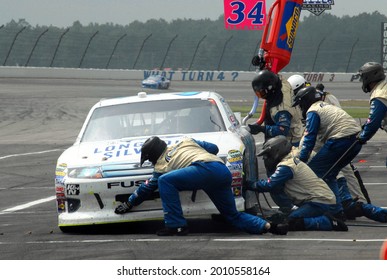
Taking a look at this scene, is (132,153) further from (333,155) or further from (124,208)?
(333,155)

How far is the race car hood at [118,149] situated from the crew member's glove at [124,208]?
0.41 meters

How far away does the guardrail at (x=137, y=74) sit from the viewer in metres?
63.4

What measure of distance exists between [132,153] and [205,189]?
106 cm

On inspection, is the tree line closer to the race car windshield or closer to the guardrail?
the guardrail

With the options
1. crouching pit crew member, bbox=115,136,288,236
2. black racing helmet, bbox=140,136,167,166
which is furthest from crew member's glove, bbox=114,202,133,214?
black racing helmet, bbox=140,136,167,166

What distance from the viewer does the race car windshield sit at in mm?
10633

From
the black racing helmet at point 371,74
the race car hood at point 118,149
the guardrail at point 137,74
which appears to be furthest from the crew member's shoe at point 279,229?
the guardrail at point 137,74

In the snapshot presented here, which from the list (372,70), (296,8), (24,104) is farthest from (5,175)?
(24,104)

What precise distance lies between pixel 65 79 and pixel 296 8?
45.6 metres

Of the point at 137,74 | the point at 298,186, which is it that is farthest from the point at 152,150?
the point at 137,74

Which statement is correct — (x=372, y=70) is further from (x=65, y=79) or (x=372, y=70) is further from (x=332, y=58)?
(x=332, y=58)

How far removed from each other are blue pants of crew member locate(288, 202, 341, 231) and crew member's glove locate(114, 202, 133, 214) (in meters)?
1.66

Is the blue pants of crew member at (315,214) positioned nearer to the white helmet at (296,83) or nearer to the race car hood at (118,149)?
the race car hood at (118,149)

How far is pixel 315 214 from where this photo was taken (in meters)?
9.70
